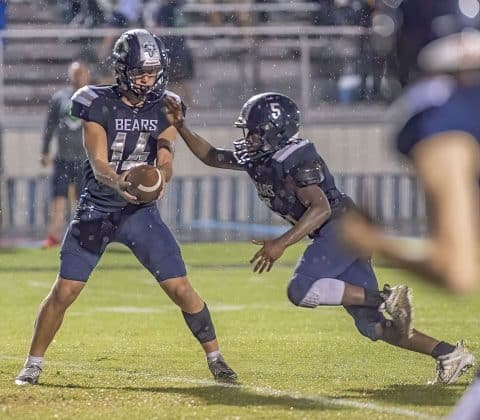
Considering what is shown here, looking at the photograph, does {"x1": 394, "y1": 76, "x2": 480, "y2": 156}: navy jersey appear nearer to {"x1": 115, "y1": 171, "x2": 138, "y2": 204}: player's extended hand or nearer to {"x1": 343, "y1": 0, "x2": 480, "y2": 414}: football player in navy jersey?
{"x1": 343, "y1": 0, "x2": 480, "y2": 414}: football player in navy jersey

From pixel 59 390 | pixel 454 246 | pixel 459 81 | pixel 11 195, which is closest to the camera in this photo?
pixel 454 246

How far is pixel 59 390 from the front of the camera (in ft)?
20.4

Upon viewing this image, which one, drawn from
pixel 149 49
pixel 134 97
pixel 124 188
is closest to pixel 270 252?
pixel 124 188

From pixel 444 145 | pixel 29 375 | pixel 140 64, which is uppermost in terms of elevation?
pixel 444 145

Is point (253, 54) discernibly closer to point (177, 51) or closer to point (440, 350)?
point (177, 51)

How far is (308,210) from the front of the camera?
20.4 ft

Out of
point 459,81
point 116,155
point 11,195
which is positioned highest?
point 459,81

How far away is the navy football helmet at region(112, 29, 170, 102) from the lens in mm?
6340

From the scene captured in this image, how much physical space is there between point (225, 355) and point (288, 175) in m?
1.56

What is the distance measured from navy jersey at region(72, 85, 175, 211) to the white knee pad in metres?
0.99

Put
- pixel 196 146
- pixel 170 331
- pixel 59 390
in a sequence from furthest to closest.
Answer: pixel 170 331
pixel 196 146
pixel 59 390

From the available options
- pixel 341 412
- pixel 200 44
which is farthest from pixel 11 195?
pixel 341 412

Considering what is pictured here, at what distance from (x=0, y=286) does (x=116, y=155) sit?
5.08 m

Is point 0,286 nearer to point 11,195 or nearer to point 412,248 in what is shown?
point 11,195
